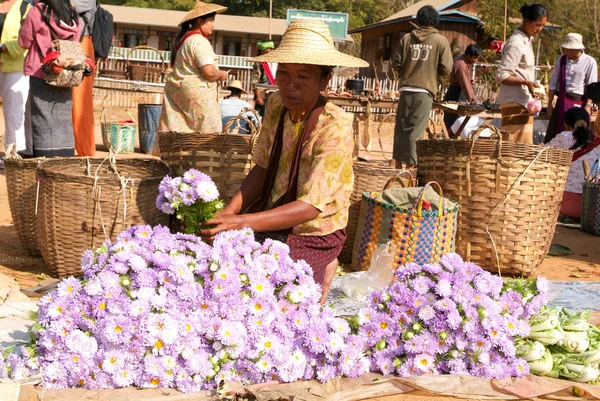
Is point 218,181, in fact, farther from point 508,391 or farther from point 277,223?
point 508,391

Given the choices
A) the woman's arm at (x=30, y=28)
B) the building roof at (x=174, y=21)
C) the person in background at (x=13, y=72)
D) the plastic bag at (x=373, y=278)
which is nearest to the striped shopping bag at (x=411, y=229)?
the plastic bag at (x=373, y=278)

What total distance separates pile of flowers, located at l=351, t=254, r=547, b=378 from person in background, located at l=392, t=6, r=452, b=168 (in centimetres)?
431

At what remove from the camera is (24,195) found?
4797 mm

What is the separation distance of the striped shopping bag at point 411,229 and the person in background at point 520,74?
2.82 m

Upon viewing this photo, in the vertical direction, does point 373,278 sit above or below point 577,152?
below

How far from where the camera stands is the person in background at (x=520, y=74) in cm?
691

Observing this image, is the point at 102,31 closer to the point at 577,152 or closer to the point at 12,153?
the point at 12,153

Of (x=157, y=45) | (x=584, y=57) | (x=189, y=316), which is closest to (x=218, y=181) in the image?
(x=189, y=316)

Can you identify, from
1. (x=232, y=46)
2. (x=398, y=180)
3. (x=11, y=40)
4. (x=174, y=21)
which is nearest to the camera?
(x=398, y=180)

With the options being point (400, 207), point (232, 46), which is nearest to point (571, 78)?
point (400, 207)

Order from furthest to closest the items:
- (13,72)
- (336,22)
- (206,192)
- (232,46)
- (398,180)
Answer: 1. (232,46)
2. (336,22)
3. (13,72)
4. (398,180)
5. (206,192)

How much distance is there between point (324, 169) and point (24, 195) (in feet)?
7.81

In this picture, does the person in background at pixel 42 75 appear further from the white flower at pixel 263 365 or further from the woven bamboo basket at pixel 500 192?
the white flower at pixel 263 365

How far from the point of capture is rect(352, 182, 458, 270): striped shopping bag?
4.50 m
